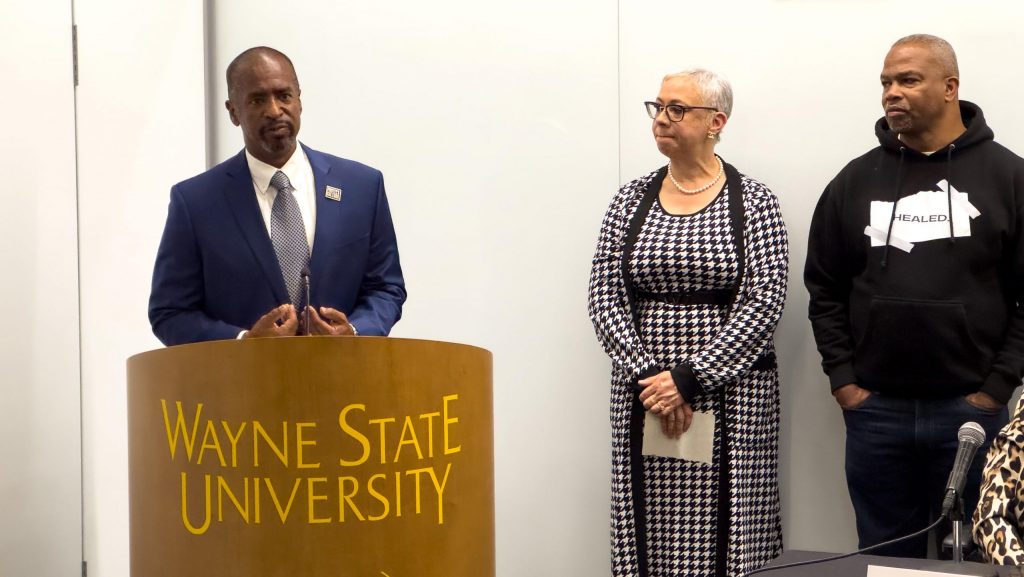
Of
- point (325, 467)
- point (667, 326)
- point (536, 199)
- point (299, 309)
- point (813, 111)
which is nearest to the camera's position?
point (325, 467)

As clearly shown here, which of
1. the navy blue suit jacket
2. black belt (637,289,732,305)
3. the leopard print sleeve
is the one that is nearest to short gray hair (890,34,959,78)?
black belt (637,289,732,305)

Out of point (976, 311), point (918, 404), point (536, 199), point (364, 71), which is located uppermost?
point (364, 71)

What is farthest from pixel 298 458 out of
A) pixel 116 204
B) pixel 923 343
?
pixel 116 204

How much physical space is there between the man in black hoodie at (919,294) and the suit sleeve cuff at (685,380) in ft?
1.50

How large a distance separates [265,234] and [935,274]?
6.67ft

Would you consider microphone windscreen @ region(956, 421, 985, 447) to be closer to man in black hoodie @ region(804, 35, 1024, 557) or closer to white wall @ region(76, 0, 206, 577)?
man in black hoodie @ region(804, 35, 1024, 557)

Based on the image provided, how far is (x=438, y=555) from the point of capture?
87.8 inches

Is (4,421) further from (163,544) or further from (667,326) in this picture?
(667,326)

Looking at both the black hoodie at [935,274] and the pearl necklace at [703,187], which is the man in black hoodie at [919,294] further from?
the pearl necklace at [703,187]

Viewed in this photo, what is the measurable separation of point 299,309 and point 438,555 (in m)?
1.07

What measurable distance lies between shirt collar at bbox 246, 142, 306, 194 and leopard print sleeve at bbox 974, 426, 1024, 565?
5.94 ft

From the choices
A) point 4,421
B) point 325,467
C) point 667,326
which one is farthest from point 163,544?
point 667,326

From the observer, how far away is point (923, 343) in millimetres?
3809

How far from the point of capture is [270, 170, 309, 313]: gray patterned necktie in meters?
3.14
